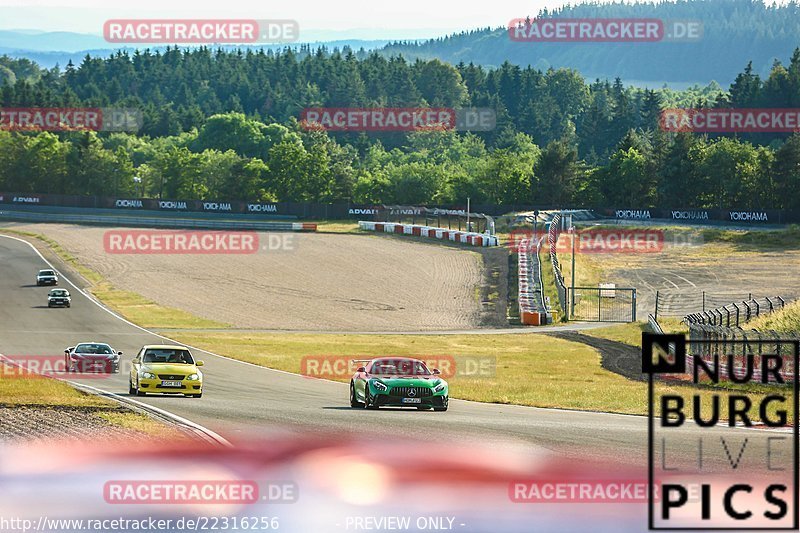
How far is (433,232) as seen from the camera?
10775 centimetres

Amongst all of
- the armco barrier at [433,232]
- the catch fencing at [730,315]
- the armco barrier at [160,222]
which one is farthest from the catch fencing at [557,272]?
the armco barrier at [160,222]

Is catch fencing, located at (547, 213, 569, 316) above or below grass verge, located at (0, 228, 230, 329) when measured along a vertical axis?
above

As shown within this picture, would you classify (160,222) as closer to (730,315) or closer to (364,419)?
(730,315)

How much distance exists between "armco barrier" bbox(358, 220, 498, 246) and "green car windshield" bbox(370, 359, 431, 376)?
228ft

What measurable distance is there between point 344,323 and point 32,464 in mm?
44566

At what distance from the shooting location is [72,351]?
40312 millimetres

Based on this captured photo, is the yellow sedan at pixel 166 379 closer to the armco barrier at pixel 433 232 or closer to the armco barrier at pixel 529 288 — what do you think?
A: the armco barrier at pixel 529 288

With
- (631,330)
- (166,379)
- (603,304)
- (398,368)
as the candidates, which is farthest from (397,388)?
(603,304)

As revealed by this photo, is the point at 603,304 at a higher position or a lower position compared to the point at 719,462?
lower

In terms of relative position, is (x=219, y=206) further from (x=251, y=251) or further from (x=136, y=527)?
(x=136, y=527)

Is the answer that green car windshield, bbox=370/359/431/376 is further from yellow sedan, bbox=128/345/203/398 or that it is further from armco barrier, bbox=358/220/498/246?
armco barrier, bbox=358/220/498/246

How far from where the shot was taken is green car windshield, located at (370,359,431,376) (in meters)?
28.8

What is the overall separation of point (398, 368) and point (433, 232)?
259 feet

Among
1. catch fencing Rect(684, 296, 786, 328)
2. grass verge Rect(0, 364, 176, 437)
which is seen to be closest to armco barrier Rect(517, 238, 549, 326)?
catch fencing Rect(684, 296, 786, 328)
